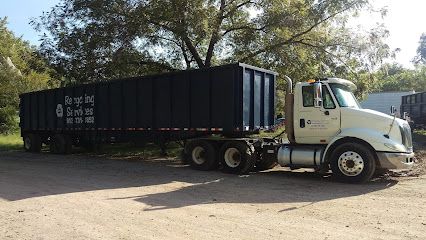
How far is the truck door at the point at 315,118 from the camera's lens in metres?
11.7

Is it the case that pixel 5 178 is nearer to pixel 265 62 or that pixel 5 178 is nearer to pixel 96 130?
pixel 96 130

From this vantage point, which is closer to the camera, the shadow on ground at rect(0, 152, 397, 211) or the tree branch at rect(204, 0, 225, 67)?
the shadow on ground at rect(0, 152, 397, 211)

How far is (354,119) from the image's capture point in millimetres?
11398

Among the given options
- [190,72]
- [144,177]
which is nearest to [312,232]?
[144,177]

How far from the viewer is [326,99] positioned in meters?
11.8

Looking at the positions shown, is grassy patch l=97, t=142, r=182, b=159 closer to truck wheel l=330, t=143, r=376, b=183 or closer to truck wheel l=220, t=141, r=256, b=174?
truck wheel l=220, t=141, r=256, b=174

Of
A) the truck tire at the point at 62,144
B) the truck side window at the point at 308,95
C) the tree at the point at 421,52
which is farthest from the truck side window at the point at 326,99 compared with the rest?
the tree at the point at 421,52

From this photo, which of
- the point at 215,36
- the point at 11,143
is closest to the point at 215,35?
the point at 215,36

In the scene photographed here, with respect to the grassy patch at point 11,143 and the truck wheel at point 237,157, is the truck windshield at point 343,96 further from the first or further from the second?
the grassy patch at point 11,143

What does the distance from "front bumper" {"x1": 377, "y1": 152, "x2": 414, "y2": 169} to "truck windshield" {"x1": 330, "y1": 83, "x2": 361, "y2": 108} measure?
1.50m

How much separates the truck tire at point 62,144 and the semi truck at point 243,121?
114 cm

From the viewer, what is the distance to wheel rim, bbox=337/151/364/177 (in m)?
11.0

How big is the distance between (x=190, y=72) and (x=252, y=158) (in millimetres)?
3404

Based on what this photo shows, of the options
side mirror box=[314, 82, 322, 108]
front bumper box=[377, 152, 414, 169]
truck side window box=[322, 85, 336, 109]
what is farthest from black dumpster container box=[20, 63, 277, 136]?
front bumper box=[377, 152, 414, 169]
